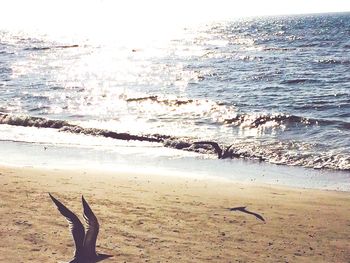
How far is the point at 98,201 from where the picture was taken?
9422mm

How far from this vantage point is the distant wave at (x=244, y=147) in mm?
14781

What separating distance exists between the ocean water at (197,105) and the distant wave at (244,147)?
3 centimetres

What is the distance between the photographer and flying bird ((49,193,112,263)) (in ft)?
17.2

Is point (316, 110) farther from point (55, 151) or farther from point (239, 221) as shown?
point (239, 221)

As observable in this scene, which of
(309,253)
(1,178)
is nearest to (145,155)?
(1,178)

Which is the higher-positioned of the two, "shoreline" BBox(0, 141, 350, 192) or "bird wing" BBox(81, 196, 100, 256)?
"shoreline" BBox(0, 141, 350, 192)

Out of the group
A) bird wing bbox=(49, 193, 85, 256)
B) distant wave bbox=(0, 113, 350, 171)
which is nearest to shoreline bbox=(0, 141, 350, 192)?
distant wave bbox=(0, 113, 350, 171)

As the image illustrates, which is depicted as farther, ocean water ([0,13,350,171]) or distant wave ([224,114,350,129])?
distant wave ([224,114,350,129])

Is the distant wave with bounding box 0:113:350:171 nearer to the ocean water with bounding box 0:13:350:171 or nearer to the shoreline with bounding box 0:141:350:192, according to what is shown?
the ocean water with bounding box 0:13:350:171

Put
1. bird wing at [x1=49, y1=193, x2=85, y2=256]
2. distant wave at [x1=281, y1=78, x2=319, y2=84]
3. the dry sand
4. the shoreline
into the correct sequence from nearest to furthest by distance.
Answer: bird wing at [x1=49, y1=193, x2=85, y2=256], the dry sand, the shoreline, distant wave at [x1=281, y1=78, x2=319, y2=84]

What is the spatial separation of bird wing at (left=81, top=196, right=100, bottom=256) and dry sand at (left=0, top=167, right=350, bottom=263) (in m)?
1.10

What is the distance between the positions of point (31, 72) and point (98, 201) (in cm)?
3434

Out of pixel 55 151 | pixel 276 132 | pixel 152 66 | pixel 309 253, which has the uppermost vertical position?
pixel 152 66

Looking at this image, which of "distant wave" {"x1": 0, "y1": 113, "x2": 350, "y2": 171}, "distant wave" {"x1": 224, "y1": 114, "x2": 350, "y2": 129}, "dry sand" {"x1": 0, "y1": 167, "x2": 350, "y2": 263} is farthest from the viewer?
"distant wave" {"x1": 224, "y1": 114, "x2": 350, "y2": 129}
